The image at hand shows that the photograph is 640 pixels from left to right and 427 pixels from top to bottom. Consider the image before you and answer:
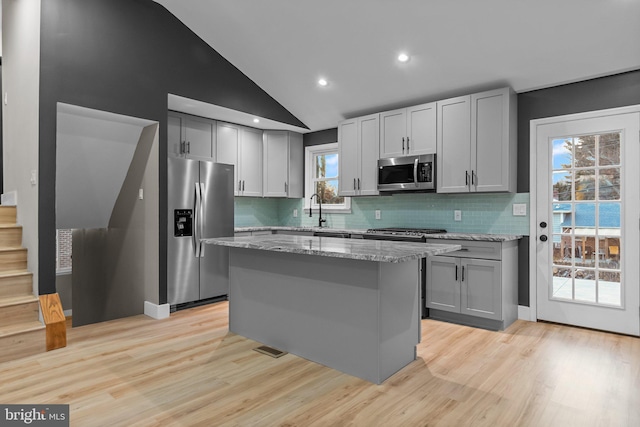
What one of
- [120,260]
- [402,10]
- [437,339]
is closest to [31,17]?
[120,260]

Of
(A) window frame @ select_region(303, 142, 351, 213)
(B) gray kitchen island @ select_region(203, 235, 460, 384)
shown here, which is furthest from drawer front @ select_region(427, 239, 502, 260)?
(A) window frame @ select_region(303, 142, 351, 213)

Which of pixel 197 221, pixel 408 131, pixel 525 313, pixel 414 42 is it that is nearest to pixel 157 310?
pixel 197 221

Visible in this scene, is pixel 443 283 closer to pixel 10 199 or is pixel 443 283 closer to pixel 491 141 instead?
pixel 491 141

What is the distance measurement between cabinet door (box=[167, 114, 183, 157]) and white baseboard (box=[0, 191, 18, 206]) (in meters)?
1.57

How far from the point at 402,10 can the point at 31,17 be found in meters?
3.23

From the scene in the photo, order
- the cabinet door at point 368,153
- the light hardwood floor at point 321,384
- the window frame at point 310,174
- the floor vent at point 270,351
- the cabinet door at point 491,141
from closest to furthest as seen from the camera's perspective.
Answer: the light hardwood floor at point 321,384
the floor vent at point 270,351
the cabinet door at point 491,141
the cabinet door at point 368,153
the window frame at point 310,174

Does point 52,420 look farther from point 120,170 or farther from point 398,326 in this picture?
point 120,170

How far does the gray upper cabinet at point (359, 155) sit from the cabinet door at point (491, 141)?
46.7 inches

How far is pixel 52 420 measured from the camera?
205cm

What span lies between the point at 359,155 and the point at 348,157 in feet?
0.58

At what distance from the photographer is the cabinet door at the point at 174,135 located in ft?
15.1

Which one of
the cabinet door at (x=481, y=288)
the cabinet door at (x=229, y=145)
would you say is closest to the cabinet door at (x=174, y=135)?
the cabinet door at (x=229, y=145)

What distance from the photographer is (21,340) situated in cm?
291

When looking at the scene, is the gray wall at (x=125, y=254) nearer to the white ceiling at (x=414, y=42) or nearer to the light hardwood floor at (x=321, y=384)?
the light hardwood floor at (x=321, y=384)
